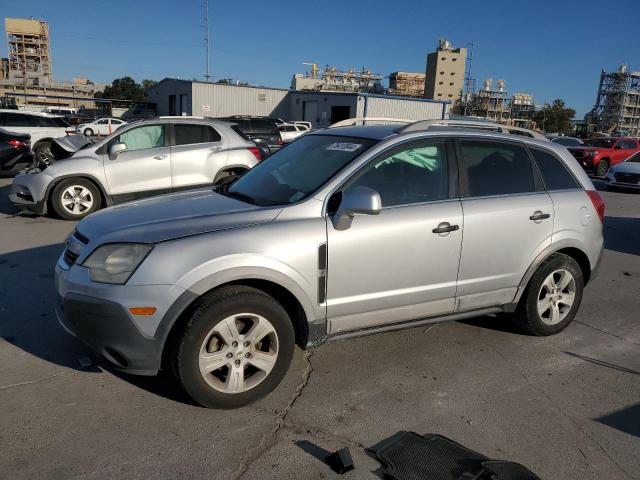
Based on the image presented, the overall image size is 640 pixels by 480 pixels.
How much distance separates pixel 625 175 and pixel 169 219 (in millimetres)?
16664

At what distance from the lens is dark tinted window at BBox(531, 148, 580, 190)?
171 inches

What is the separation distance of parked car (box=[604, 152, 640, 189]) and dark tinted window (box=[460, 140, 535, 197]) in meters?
14.0

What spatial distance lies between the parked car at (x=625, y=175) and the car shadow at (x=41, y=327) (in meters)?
16.4

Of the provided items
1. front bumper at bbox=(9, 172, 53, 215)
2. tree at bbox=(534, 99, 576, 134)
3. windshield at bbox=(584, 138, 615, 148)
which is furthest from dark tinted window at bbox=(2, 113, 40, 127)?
tree at bbox=(534, 99, 576, 134)

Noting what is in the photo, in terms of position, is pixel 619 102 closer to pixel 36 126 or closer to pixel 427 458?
pixel 36 126

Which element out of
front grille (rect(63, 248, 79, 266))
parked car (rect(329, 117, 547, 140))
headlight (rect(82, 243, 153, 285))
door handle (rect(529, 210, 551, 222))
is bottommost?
front grille (rect(63, 248, 79, 266))

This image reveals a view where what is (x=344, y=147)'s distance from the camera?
3836 mm

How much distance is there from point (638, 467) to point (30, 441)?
332 centimetres

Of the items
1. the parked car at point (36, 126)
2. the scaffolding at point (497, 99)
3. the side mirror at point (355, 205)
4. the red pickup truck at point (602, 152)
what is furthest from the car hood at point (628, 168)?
the scaffolding at point (497, 99)

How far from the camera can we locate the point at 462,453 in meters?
2.77

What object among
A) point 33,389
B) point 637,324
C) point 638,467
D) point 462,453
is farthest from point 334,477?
point 637,324

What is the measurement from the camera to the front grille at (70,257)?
3253mm

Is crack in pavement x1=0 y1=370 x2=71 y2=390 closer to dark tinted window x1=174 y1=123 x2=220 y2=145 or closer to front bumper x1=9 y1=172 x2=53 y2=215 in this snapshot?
front bumper x1=9 y1=172 x2=53 y2=215

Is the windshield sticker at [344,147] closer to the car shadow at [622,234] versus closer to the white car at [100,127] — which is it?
the car shadow at [622,234]
